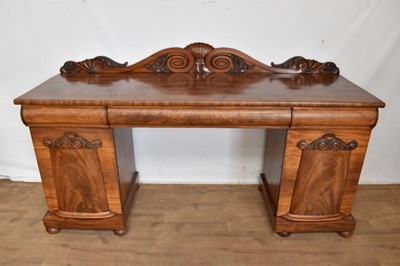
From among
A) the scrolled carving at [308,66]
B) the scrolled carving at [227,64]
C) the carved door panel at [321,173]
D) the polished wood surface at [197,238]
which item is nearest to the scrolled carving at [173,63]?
the scrolled carving at [227,64]

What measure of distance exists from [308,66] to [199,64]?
594 mm

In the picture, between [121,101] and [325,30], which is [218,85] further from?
[325,30]

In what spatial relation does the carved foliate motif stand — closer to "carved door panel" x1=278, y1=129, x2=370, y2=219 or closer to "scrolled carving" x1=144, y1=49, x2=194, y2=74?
"scrolled carving" x1=144, y1=49, x2=194, y2=74

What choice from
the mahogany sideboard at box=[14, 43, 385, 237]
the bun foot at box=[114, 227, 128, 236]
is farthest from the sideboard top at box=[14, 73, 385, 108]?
the bun foot at box=[114, 227, 128, 236]

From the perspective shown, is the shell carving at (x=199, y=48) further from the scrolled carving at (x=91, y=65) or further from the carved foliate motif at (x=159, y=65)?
the scrolled carving at (x=91, y=65)

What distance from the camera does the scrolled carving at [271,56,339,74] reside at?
1531 mm

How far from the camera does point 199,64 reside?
1.52m

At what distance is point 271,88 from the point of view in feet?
4.30

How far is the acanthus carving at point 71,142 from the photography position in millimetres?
1234

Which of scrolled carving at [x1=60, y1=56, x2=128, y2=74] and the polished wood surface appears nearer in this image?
the polished wood surface

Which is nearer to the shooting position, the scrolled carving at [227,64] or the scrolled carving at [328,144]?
the scrolled carving at [328,144]

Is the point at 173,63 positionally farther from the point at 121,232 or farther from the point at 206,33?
the point at 121,232

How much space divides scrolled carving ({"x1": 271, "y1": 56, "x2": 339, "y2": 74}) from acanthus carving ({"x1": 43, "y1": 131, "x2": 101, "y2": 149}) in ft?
3.36

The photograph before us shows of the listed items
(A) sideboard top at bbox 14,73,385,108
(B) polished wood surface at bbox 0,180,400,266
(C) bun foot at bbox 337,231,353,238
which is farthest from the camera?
(C) bun foot at bbox 337,231,353,238
